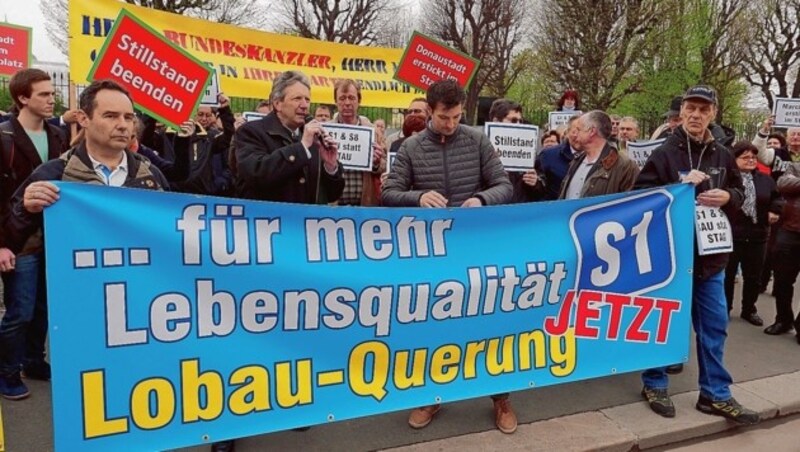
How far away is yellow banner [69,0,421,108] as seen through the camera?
7.21 meters

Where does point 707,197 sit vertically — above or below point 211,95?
below

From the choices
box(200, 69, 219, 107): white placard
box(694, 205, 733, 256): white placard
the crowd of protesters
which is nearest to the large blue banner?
box(694, 205, 733, 256): white placard

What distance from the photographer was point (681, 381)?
465 centimetres

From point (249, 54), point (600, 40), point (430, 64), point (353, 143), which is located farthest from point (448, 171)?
point (600, 40)

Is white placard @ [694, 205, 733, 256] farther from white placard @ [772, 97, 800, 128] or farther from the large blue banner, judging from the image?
white placard @ [772, 97, 800, 128]

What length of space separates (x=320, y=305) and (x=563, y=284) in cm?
150

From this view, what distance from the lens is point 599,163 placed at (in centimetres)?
426

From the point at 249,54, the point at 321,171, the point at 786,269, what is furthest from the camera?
the point at 249,54

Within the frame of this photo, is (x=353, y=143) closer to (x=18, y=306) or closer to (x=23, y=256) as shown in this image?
(x=23, y=256)

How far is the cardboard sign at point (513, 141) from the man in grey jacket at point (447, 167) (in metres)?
1.37

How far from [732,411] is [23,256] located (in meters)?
4.46

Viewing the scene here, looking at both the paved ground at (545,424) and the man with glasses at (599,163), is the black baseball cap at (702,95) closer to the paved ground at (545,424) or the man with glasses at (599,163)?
the man with glasses at (599,163)

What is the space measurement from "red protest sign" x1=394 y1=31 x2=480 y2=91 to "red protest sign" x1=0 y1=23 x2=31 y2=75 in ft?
17.1

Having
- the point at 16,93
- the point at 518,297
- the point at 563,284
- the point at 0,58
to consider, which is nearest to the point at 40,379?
the point at 16,93
